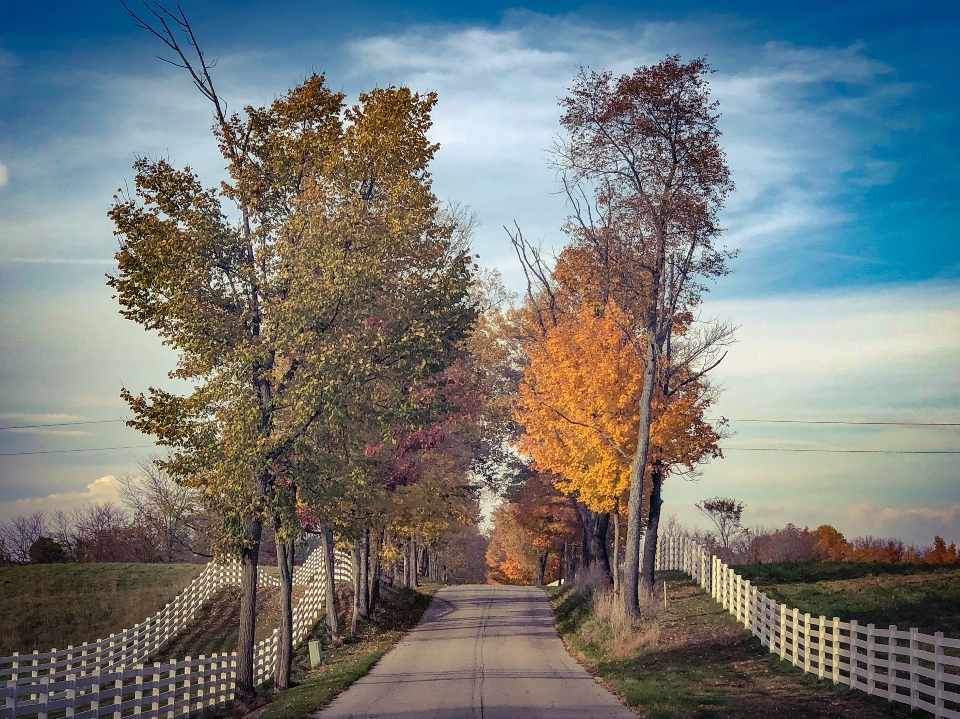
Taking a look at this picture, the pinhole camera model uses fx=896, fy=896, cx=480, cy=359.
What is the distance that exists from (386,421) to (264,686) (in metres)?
7.80

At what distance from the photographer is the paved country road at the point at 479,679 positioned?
14648mm

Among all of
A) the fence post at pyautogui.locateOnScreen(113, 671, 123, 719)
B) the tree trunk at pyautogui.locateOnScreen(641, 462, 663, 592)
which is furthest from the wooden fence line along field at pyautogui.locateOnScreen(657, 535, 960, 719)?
the fence post at pyautogui.locateOnScreen(113, 671, 123, 719)

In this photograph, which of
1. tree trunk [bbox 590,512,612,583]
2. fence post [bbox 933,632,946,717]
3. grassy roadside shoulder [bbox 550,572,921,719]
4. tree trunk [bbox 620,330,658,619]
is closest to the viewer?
fence post [bbox 933,632,946,717]

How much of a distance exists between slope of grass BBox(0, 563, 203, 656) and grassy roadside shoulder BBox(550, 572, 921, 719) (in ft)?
62.2

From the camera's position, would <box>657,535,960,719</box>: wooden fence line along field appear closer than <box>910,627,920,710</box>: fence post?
Yes

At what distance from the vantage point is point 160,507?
61.6m

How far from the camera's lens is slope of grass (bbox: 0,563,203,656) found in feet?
115

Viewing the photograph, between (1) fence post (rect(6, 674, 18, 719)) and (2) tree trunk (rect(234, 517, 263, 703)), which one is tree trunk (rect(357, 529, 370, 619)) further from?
(1) fence post (rect(6, 674, 18, 719))

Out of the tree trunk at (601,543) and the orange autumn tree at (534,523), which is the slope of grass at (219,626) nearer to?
the orange autumn tree at (534,523)

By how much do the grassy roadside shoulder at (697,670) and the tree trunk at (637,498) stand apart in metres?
0.79

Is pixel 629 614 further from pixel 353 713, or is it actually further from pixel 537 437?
pixel 353 713

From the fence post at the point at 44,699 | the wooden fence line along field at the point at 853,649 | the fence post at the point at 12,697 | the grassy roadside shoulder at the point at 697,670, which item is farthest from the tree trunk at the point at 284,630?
the wooden fence line along field at the point at 853,649

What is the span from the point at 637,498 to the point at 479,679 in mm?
8156

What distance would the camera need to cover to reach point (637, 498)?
81.7 ft
